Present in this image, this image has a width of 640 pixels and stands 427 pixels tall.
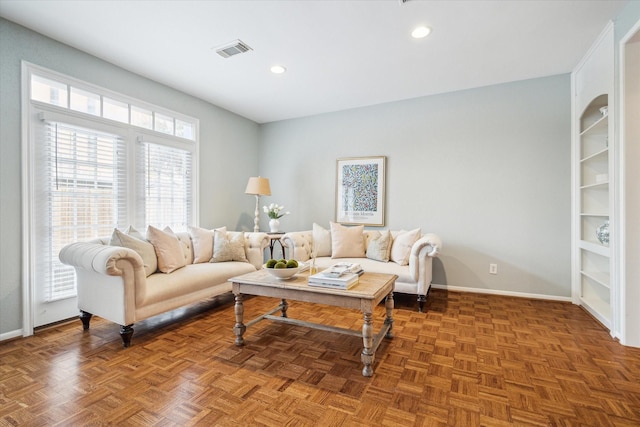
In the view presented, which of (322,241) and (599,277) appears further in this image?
(322,241)

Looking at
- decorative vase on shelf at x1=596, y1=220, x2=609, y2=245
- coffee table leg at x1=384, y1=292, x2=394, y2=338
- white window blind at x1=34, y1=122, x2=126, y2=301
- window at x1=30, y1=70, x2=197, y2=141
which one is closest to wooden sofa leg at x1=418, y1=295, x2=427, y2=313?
coffee table leg at x1=384, y1=292, x2=394, y2=338

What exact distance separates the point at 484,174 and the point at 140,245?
3.88 metres

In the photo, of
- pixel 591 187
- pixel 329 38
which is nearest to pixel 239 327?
pixel 329 38

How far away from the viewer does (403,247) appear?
3420 mm

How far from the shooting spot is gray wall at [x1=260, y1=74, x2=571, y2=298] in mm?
3418

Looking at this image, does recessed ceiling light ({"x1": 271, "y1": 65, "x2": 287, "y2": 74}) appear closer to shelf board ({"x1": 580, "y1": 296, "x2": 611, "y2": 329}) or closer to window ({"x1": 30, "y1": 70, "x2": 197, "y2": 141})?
window ({"x1": 30, "y1": 70, "x2": 197, "y2": 141})

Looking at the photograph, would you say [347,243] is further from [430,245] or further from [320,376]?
[320,376]

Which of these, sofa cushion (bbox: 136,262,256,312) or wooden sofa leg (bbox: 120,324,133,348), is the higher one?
sofa cushion (bbox: 136,262,256,312)

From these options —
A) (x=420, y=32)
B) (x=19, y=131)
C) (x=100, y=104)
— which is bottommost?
(x=19, y=131)

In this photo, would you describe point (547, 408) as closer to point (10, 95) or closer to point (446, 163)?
point (446, 163)

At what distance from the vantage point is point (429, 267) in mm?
3199

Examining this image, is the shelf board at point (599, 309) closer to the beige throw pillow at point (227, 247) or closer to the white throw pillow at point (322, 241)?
the white throw pillow at point (322, 241)

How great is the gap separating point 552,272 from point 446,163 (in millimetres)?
1739

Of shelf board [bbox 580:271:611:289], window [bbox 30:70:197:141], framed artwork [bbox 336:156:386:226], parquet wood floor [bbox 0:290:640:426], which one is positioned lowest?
parquet wood floor [bbox 0:290:640:426]
